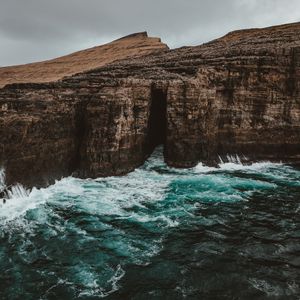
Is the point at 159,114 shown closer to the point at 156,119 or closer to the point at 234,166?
the point at 156,119

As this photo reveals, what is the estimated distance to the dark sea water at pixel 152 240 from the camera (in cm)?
1402

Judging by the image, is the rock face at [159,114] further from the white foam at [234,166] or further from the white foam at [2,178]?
the white foam at [234,166]

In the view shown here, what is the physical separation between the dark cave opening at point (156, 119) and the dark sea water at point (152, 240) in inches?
276

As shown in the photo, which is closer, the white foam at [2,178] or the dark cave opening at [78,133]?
the white foam at [2,178]

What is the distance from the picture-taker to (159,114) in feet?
115

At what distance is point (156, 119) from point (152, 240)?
60.6ft

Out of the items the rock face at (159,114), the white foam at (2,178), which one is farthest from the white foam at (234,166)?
the white foam at (2,178)

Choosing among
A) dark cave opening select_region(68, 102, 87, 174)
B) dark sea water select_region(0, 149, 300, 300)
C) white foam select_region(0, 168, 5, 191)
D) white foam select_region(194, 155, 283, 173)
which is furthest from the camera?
white foam select_region(194, 155, 283, 173)

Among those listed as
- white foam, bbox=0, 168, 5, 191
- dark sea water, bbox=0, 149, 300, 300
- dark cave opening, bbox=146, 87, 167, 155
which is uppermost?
dark cave opening, bbox=146, 87, 167, 155

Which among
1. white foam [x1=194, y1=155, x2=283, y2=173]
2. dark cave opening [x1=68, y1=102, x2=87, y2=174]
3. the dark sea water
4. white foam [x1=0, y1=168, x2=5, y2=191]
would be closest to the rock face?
dark cave opening [x1=68, y1=102, x2=87, y2=174]

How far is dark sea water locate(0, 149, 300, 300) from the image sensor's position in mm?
14023

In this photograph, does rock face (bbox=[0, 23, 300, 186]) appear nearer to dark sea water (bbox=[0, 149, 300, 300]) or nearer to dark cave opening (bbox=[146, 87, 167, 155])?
dark cave opening (bbox=[146, 87, 167, 155])

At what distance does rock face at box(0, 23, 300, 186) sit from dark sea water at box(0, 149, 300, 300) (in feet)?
7.72

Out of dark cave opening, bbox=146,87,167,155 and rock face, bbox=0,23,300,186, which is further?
dark cave opening, bbox=146,87,167,155
